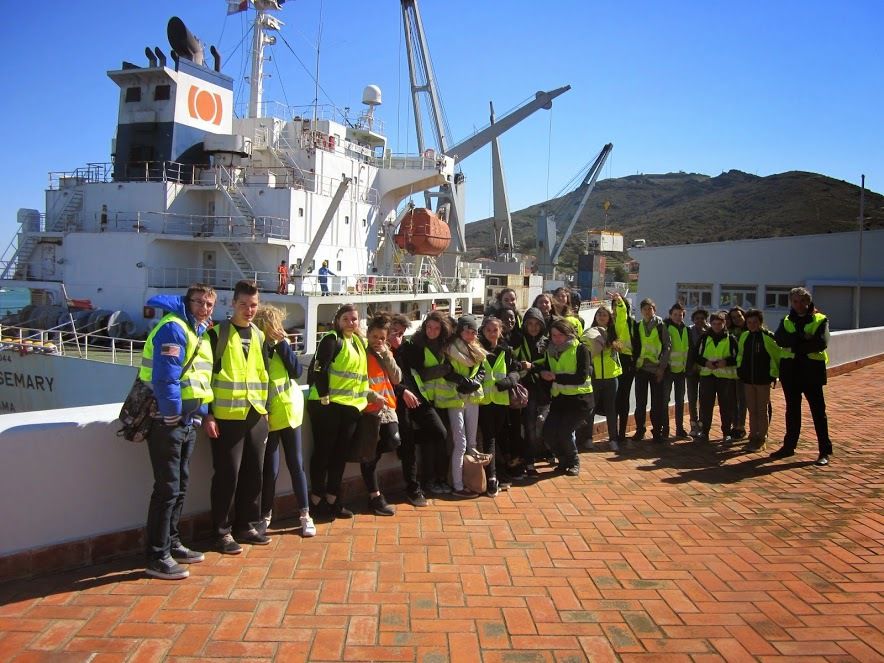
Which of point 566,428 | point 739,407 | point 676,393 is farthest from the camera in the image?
point 676,393

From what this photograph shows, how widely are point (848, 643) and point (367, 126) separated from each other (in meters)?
22.5

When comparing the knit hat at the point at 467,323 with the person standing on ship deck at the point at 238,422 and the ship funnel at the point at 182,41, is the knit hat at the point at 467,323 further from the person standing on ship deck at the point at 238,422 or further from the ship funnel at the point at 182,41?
the ship funnel at the point at 182,41

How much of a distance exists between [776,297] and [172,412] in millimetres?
26833

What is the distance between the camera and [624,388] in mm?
6844

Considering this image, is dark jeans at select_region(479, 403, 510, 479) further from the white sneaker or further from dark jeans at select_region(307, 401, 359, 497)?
the white sneaker

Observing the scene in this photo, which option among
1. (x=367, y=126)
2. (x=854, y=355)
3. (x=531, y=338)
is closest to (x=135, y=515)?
(x=531, y=338)

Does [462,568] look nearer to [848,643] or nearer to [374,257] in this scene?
[848,643]

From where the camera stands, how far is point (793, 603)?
3.32m

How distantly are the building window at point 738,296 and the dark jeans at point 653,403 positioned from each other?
70.1 ft

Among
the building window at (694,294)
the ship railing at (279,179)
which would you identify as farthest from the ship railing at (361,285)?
the building window at (694,294)

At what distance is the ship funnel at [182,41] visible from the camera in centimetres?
1697

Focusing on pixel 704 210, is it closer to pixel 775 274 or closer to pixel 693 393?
pixel 775 274

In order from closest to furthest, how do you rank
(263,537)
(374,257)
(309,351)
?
(263,537) < (309,351) < (374,257)

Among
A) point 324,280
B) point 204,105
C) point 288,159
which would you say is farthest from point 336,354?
point 204,105
